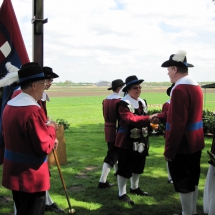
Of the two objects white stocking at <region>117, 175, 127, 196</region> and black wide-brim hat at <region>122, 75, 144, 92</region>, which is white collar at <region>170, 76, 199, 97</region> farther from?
white stocking at <region>117, 175, 127, 196</region>

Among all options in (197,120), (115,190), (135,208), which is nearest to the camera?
(197,120)

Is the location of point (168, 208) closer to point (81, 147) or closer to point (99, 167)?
point (99, 167)

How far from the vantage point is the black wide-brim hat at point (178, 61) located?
426 cm

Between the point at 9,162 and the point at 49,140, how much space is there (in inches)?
18.5

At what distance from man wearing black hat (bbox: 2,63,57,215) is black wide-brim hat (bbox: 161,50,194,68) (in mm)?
1821

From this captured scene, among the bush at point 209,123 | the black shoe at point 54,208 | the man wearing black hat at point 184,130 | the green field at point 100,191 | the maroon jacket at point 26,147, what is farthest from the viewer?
the bush at point 209,123

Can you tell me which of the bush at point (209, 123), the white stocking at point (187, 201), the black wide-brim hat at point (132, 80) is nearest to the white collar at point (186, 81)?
the black wide-brim hat at point (132, 80)

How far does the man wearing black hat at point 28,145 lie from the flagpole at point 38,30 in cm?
116

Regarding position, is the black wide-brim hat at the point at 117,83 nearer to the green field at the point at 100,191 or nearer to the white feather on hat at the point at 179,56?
the green field at the point at 100,191

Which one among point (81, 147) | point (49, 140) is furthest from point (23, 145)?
point (81, 147)

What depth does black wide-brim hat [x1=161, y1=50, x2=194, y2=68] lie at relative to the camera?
426cm

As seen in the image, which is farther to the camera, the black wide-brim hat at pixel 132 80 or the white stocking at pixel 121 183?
the white stocking at pixel 121 183

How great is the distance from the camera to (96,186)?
630cm

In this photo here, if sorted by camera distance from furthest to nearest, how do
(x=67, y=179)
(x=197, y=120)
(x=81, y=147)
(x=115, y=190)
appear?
(x=81, y=147) → (x=67, y=179) → (x=115, y=190) → (x=197, y=120)
